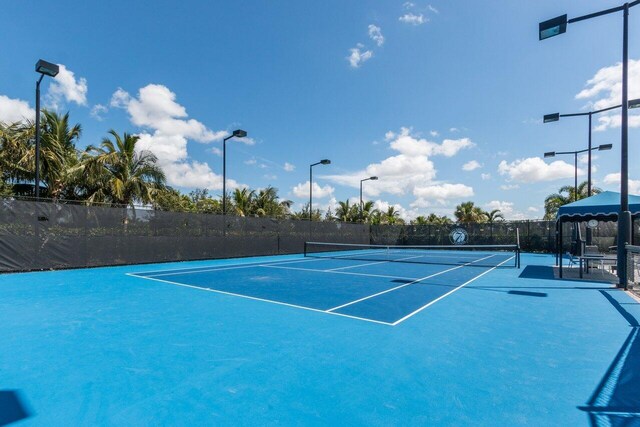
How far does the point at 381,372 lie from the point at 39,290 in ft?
28.8

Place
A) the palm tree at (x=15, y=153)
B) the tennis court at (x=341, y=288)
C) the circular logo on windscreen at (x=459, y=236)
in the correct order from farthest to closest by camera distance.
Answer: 1. the circular logo on windscreen at (x=459, y=236)
2. the palm tree at (x=15, y=153)
3. the tennis court at (x=341, y=288)

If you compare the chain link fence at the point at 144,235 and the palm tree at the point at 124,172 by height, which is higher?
the palm tree at the point at 124,172

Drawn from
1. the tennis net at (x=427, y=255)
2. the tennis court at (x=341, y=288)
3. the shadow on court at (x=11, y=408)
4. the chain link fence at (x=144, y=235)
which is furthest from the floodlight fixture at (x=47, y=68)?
the tennis net at (x=427, y=255)

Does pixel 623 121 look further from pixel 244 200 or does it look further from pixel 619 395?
pixel 244 200

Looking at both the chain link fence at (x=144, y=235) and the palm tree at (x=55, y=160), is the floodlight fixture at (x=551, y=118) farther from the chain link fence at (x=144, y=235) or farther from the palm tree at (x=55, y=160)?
the palm tree at (x=55, y=160)

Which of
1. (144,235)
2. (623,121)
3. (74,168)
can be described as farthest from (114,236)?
(623,121)

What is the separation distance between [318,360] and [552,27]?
9.98 metres

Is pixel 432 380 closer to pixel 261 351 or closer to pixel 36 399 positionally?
pixel 261 351

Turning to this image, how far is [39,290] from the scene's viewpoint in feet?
26.6

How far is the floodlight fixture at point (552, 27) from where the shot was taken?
27.6 ft

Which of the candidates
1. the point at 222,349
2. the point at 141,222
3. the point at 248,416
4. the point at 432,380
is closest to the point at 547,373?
the point at 432,380

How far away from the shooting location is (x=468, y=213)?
40.9 m

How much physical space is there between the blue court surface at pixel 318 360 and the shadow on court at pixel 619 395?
0.02 m

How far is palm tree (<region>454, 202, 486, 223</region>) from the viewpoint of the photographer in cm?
4045
